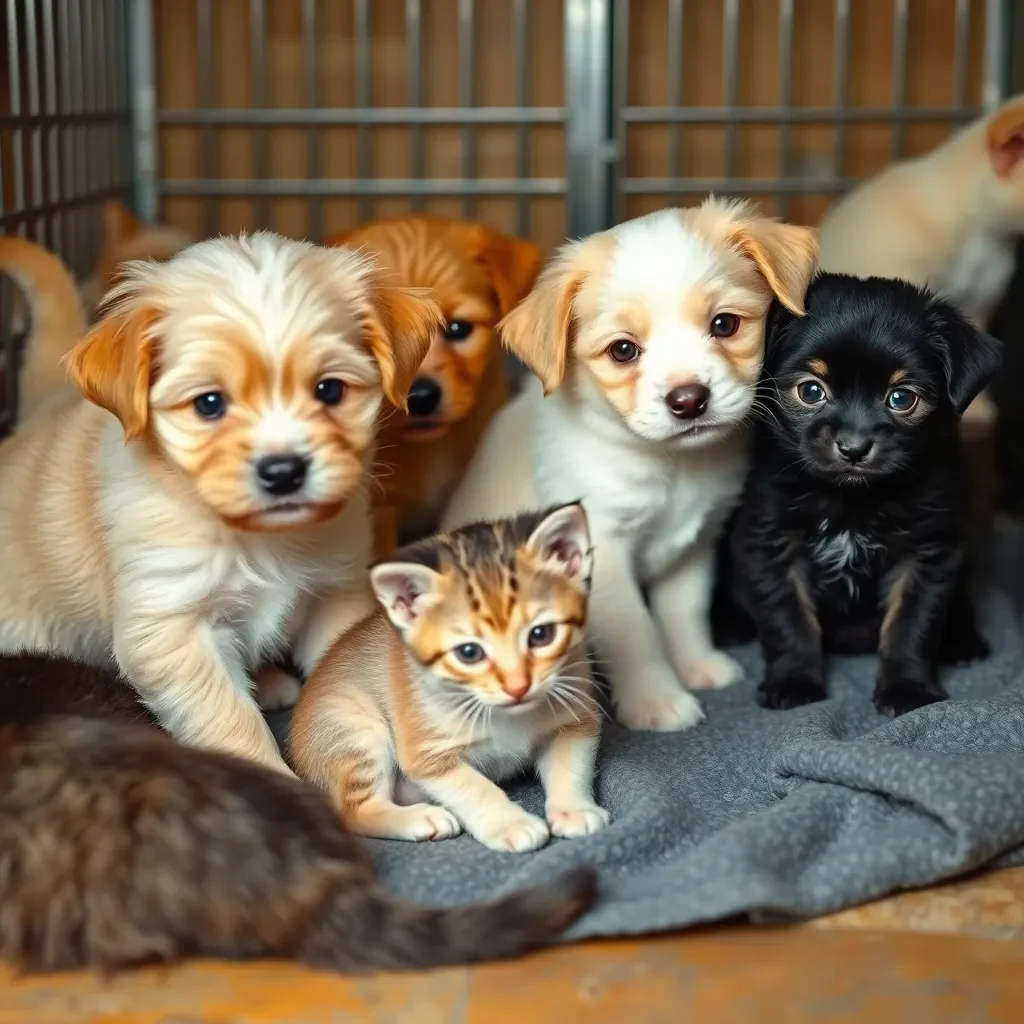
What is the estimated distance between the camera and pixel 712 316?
8.43 ft

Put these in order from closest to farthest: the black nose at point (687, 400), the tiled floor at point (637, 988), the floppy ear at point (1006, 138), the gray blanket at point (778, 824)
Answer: the tiled floor at point (637, 988), the gray blanket at point (778, 824), the black nose at point (687, 400), the floppy ear at point (1006, 138)

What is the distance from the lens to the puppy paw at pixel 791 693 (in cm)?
278

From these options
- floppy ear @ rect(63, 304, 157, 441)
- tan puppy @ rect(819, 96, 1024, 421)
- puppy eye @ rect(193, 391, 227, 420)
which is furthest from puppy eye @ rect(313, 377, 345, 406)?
tan puppy @ rect(819, 96, 1024, 421)

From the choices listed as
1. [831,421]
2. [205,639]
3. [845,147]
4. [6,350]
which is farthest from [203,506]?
[845,147]

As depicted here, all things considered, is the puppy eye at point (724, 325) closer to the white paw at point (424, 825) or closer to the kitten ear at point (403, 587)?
the kitten ear at point (403, 587)

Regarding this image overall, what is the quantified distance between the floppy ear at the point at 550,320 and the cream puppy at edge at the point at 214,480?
11.3 inches

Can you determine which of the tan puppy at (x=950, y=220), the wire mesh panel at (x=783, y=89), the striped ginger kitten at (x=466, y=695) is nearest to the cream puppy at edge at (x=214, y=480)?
the striped ginger kitten at (x=466, y=695)

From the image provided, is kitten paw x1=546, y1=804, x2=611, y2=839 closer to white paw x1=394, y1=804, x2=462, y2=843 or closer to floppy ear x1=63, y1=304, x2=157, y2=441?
white paw x1=394, y1=804, x2=462, y2=843

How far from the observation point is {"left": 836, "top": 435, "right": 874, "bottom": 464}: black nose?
253cm

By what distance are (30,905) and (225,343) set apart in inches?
34.1

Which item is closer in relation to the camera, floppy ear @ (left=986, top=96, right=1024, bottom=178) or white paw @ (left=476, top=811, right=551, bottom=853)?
white paw @ (left=476, top=811, right=551, bottom=853)

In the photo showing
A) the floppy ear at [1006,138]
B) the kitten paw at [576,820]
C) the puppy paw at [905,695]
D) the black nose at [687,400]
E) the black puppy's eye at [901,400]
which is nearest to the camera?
the kitten paw at [576,820]

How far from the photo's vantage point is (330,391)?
7.40 ft

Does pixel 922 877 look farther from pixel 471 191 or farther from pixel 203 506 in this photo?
pixel 471 191
